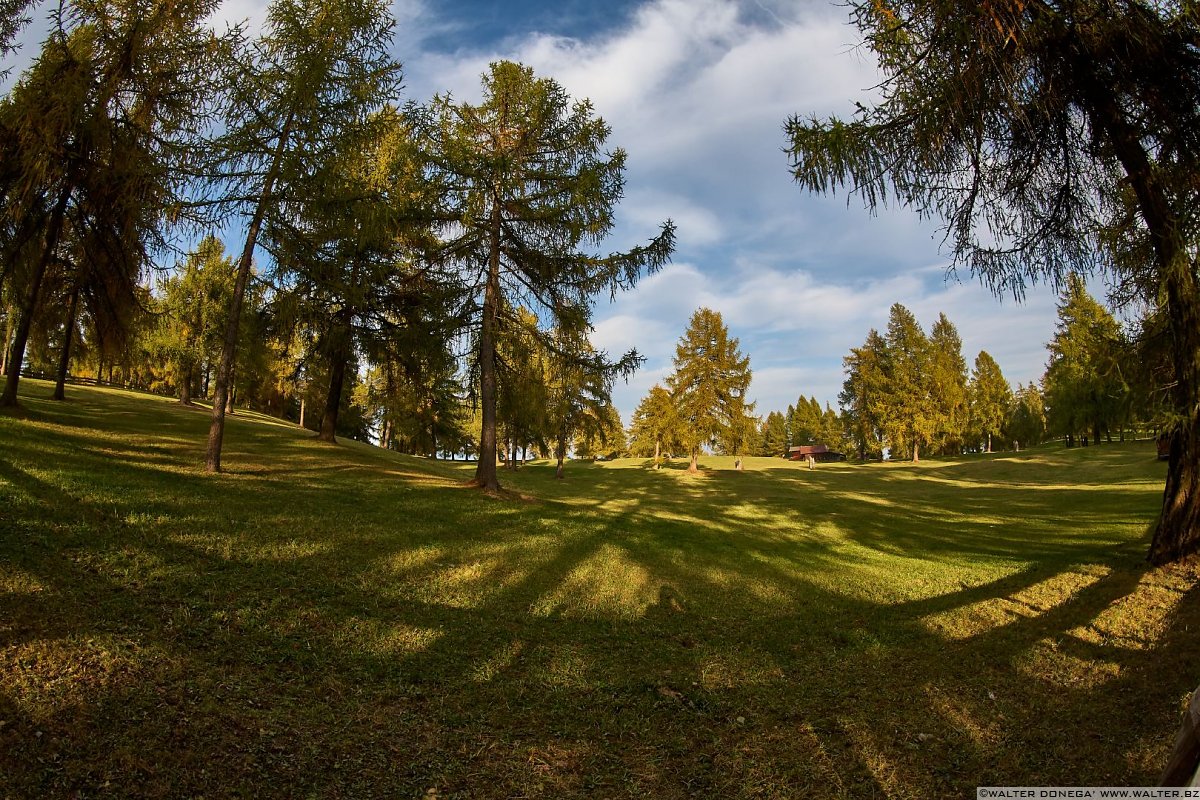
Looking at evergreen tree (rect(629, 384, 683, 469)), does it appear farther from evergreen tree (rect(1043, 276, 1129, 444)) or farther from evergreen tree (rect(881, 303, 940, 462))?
evergreen tree (rect(1043, 276, 1129, 444))

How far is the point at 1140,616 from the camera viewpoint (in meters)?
6.42

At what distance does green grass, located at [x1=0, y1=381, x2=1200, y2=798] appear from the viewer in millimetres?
3887

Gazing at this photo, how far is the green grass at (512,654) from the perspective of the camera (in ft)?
12.8

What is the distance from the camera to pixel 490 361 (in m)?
15.5

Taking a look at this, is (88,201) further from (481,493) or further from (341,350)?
(481,493)

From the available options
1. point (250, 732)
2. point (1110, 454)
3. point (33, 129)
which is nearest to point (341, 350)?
point (33, 129)

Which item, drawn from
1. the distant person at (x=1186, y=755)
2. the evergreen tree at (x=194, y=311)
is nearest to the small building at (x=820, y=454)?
the evergreen tree at (x=194, y=311)

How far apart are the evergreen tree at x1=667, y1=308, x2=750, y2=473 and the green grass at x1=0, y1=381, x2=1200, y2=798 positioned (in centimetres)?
3185

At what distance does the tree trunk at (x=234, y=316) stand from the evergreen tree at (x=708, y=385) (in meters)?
34.6

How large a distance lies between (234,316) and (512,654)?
1002 cm

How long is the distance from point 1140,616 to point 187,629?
9904mm

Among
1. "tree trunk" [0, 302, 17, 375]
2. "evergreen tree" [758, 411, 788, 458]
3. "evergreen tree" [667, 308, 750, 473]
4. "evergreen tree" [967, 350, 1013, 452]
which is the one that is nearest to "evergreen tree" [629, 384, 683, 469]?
"evergreen tree" [667, 308, 750, 473]

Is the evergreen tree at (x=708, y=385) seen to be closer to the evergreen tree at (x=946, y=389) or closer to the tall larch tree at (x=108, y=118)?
the evergreen tree at (x=946, y=389)

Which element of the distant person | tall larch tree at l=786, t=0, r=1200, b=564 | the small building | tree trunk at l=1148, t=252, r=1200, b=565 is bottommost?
the small building
